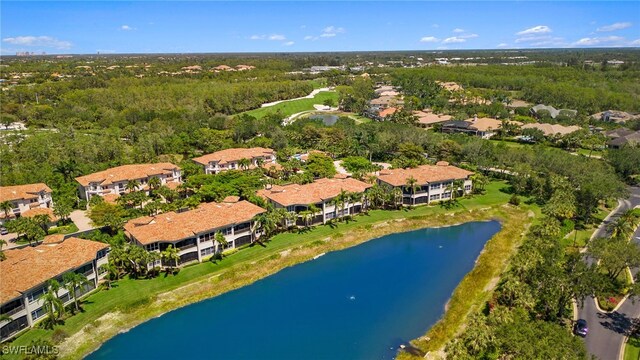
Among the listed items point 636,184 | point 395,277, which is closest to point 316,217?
point 395,277

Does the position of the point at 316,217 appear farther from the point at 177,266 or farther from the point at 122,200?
the point at 122,200

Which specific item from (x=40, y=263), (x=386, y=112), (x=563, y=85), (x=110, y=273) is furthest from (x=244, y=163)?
(x=563, y=85)

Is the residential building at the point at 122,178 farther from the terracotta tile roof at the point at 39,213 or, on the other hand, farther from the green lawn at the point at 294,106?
the green lawn at the point at 294,106

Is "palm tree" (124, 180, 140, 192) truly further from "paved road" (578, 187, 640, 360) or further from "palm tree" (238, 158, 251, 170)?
"paved road" (578, 187, 640, 360)

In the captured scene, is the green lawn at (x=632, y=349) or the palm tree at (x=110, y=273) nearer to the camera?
the green lawn at (x=632, y=349)

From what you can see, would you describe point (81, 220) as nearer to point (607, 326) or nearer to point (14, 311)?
point (14, 311)

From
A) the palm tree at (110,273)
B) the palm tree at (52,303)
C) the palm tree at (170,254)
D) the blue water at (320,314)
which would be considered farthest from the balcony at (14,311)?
the palm tree at (170,254)

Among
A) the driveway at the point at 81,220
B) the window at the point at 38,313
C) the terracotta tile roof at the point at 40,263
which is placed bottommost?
the window at the point at 38,313
